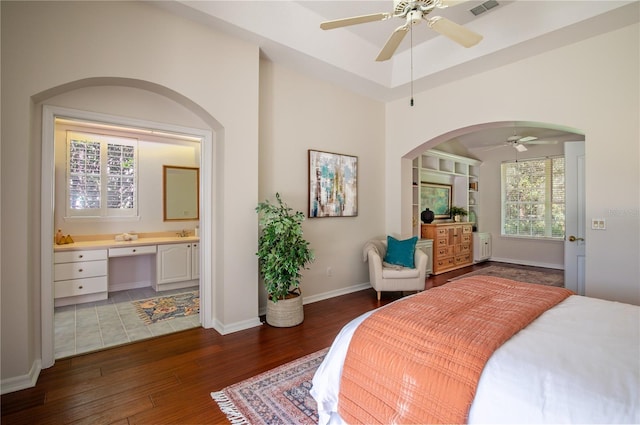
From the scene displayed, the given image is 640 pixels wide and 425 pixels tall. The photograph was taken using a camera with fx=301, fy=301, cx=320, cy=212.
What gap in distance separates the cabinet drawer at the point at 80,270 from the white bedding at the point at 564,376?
13.7ft

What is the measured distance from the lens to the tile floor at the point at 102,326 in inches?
111

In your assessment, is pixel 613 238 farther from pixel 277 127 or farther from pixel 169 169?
pixel 169 169

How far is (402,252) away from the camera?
14.2 feet

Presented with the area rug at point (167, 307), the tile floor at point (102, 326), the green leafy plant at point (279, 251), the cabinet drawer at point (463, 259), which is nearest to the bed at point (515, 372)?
the green leafy plant at point (279, 251)

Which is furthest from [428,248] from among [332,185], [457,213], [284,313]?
[284,313]

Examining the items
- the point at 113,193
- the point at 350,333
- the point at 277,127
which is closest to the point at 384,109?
the point at 277,127

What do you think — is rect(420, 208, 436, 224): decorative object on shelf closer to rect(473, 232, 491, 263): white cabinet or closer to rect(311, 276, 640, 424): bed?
rect(473, 232, 491, 263): white cabinet

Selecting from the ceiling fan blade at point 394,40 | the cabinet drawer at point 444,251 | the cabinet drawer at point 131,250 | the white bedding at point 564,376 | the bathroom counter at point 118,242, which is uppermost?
A: the ceiling fan blade at point 394,40

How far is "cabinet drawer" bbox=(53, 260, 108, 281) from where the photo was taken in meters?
3.80

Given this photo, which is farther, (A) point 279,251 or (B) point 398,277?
(B) point 398,277

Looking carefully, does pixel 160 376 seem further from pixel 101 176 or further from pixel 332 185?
pixel 101 176

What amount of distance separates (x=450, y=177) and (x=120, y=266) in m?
6.81

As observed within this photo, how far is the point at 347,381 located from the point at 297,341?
4.64 feet

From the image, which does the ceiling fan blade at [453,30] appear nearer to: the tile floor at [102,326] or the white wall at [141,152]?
the white wall at [141,152]
